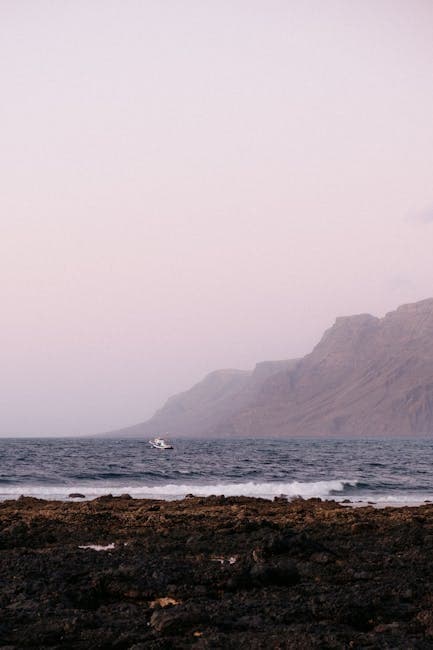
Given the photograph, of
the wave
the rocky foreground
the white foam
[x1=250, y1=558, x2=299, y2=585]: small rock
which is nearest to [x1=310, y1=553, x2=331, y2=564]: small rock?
the rocky foreground

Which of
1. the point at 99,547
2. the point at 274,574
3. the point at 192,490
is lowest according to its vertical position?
the point at 192,490

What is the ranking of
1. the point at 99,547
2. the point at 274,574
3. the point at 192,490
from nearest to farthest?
the point at 274,574 → the point at 99,547 → the point at 192,490

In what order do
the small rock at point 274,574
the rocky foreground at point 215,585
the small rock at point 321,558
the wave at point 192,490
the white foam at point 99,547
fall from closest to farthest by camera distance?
the rocky foreground at point 215,585 < the small rock at point 274,574 < the small rock at point 321,558 < the white foam at point 99,547 < the wave at point 192,490

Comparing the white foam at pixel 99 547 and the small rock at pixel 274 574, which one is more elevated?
the small rock at pixel 274 574

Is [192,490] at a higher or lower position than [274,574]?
lower

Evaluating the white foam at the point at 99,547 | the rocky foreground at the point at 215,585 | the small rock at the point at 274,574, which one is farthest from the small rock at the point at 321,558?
the white foam at the point at 99,547

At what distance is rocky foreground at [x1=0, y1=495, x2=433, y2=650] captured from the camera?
10.5 m

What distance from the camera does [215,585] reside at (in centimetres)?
1380

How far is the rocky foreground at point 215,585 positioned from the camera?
10547 mm

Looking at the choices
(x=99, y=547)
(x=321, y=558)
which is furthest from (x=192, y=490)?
(x=321, y=558)

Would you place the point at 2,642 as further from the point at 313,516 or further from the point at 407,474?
the point at 407,474

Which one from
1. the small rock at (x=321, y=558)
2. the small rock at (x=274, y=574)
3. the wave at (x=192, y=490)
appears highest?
the small rock at (x=274, y=574)

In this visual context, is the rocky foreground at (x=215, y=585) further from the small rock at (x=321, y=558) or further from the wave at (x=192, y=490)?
the wave at (x=192, y=490)

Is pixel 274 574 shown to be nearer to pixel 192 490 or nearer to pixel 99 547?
pixel 99 547
